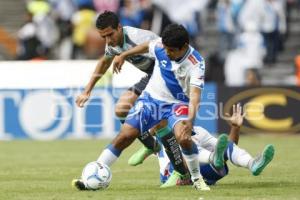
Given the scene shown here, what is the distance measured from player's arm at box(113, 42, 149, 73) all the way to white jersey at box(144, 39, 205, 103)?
286 millimetres

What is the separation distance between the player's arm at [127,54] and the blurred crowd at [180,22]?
10723 millimetres

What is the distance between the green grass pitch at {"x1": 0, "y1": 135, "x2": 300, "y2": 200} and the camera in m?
11.3

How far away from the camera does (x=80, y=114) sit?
71.3 ft

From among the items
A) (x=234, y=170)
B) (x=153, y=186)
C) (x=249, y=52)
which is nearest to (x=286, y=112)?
(x=249, y=52)

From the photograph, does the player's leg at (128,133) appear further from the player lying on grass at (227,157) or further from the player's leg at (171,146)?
the player lying on grass at (227,157)

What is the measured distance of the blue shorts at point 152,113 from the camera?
1188 cm

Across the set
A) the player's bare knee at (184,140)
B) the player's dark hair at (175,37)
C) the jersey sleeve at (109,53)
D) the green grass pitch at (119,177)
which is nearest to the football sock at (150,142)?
the green grass pitch at (119,177)

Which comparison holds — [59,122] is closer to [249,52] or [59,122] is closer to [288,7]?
[249,52]

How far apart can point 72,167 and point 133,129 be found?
3.70 meters

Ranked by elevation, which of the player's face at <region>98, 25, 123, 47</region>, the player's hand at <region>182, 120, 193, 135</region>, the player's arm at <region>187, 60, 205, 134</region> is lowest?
the player's hand at <region>182, 120, 193, 135</region>

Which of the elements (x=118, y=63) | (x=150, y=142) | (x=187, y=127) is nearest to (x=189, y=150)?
(x=187, y=127)

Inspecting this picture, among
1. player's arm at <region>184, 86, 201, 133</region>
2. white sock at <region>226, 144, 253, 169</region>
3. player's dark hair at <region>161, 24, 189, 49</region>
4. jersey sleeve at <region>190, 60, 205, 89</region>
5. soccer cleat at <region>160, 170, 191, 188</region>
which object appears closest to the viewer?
player's arm at <region>184, 86, 201, 133</region>

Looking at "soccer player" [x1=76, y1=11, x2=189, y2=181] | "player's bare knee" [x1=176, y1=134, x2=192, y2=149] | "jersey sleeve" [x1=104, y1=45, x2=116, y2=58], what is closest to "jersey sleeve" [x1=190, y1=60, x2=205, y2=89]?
"player's bare knee" [x1=176, y1=134, x2=192, y2=149]

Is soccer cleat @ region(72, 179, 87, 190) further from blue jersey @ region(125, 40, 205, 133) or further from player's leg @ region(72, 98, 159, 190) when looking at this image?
blue jersey @ region(125, 40, 205, 133)
